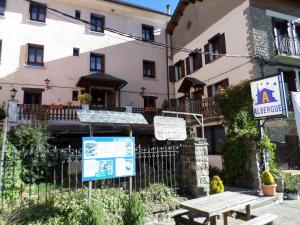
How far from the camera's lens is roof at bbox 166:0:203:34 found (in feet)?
64.5

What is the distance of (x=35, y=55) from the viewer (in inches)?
658

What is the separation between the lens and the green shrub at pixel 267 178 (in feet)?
26.2

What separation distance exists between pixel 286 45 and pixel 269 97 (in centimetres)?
739

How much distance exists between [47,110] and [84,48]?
6.58m

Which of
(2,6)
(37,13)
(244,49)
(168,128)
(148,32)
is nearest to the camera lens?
(168,128)

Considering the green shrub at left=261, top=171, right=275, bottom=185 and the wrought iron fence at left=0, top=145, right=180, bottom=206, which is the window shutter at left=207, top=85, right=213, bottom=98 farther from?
the wrought iron fence at left=0, top=145, right=180, bottom=206

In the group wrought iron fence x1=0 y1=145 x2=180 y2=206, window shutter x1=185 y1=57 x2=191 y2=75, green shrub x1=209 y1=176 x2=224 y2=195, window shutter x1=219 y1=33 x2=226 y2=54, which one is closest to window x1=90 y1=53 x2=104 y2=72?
window shutter x1=185 y1=57 x2=191 y2=75

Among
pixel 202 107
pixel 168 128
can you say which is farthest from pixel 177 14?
pixel 168 128

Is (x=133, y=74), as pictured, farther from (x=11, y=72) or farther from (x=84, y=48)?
(x=11, y=72)

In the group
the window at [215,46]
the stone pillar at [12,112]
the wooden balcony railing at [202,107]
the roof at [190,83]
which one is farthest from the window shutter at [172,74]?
the stone pillar at [12,112]

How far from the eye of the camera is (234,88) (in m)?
10.3

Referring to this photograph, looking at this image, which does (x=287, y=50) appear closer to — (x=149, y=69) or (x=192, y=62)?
(x=192, y=62)

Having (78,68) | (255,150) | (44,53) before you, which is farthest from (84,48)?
(255,150)

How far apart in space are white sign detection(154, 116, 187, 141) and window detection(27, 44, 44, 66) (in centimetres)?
1265
